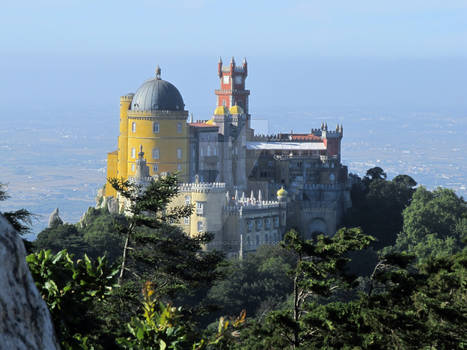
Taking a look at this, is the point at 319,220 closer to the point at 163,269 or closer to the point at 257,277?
the point at 257,277

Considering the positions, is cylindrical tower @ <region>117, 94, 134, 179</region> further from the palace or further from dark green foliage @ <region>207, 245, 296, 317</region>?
dark green foliage @ <region>207, 245, 296, 317</region>

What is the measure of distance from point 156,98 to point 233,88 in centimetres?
2404

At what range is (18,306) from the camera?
12.7 m

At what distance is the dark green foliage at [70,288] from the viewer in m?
17.6

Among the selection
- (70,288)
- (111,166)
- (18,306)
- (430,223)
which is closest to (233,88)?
(111,166)

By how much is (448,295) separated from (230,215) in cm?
4765

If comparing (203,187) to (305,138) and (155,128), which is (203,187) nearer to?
(155,128)

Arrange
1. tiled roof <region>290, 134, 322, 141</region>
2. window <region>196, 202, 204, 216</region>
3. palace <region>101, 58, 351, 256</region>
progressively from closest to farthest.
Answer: window <region>196, 202, 204, 216</region>, palace <region>101, 58, 351, 256</region>, tiled roof <region>290, 134, 322, 141</region>

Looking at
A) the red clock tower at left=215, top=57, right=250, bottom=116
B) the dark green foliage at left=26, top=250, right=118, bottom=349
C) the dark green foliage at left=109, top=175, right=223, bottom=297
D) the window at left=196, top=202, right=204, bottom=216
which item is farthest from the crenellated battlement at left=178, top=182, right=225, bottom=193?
the dark green foliage at left=26, top=250, right=118, bottom=349

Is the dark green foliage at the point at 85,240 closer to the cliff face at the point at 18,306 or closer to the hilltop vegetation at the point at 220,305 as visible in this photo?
the hilltop vegetation at the point at 220,305

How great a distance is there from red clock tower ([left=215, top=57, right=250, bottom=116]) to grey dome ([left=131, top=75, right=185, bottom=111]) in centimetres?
2063

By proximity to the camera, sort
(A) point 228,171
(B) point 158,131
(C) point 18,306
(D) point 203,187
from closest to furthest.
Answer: (C) point 18,306
(D) point 203,187
(B) point 158,131
(A) point 228,171

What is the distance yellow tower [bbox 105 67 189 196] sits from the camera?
8712cm

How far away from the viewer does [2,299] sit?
1255 cm
